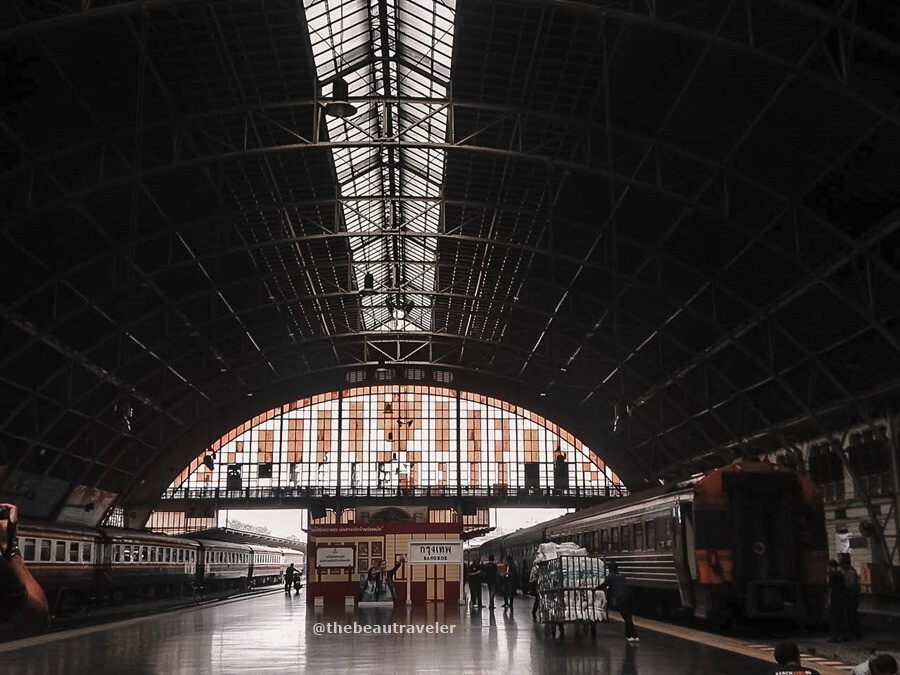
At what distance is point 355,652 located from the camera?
16.2m

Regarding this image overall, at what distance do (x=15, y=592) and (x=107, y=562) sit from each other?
1277 inches

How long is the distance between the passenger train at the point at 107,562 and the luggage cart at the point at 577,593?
55.8 ft

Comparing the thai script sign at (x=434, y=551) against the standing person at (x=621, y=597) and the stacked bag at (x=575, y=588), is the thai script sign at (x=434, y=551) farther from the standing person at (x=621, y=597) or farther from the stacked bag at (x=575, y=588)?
the standing person at (x=621, y=597)

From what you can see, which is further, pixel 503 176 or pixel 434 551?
pixel 503 176

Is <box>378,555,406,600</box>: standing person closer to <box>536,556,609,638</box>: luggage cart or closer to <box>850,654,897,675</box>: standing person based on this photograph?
<box>536,556,609,638</box>: luggage cart

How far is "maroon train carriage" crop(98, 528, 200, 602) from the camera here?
35750 mm

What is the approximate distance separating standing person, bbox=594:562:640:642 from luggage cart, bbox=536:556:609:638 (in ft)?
1.31

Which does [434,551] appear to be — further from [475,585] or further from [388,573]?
[475,585]

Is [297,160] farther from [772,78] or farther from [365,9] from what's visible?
[772,78]

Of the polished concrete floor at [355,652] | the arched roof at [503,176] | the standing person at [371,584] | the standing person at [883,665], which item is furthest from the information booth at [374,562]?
the standing person at [883,665]

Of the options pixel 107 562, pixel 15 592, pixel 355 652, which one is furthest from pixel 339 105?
pixel 107 562

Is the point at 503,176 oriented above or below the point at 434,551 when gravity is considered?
above

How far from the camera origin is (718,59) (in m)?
24.0

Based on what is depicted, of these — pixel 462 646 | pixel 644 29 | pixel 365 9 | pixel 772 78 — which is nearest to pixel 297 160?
pixel 365 9
